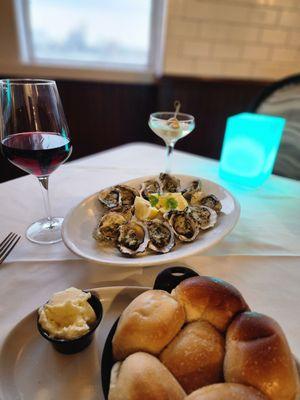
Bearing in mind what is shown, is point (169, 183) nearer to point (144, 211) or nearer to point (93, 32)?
point (144, 211)

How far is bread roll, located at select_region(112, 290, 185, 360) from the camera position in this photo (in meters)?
0.35

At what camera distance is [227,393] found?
11.4 inches

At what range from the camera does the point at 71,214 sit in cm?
62

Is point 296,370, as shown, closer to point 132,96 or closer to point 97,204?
point 97,204

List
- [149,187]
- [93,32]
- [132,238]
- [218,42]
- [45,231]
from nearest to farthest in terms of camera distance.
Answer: [132,238]
[45,231]
[149,187]
[218,42]
[93,32]

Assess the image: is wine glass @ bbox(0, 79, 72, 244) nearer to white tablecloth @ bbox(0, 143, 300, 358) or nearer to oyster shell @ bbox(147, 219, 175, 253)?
white tablecloth @ bbox(0, 143, 300, 358)

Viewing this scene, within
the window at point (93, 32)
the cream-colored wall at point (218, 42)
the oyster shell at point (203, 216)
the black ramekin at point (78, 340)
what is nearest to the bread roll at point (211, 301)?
the black ramekin at point (78, 340)

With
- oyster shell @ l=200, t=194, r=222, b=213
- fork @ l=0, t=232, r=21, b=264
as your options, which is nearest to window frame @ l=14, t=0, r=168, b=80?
oyster shell @ l=200, t=194, r=222, b=213

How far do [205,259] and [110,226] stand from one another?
220mm

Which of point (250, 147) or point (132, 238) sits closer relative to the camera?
point (132, 238)

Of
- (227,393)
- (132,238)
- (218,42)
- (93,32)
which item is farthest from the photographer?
(93,32)

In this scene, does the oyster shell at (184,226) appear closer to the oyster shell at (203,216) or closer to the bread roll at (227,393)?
the oyster shell at (203,216)

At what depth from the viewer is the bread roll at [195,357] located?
326mm

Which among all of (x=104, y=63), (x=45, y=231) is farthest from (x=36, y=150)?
(x=104, y=63)
